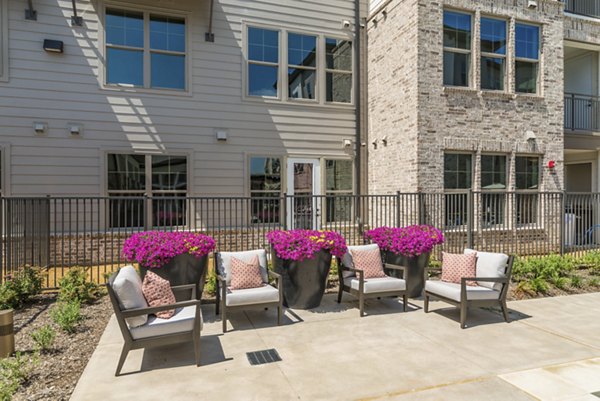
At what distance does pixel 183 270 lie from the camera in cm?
546

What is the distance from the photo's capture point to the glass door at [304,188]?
33.7 ft

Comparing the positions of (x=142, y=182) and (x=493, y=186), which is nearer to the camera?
(x=142, y=182)

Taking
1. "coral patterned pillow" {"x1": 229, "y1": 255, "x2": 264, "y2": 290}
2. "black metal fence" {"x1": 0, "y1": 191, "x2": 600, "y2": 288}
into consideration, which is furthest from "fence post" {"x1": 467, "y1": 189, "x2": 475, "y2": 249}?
"coral patterned pillow" {"x1": 229, "y1": 255, "x2": 264, "y2": 290}

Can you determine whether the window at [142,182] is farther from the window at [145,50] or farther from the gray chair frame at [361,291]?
the gray chair frame at [361,291]

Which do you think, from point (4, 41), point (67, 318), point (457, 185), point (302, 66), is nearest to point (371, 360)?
point (67, 318)

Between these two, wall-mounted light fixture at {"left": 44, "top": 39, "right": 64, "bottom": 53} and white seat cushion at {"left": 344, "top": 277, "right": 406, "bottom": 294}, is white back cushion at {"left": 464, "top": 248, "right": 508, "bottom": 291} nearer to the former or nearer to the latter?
white seat cushion at {"left": 344, "top": 277, "right": 406, "bottom": 294}

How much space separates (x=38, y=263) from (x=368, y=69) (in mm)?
10090

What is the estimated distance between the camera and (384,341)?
4.68 meters

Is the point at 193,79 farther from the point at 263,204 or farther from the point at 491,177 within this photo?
the point at 491,177

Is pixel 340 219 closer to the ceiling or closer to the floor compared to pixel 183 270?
closer to the ceiling

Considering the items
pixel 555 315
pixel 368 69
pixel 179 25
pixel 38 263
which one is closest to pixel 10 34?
pixel 179 25

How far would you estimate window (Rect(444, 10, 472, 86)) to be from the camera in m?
9.95

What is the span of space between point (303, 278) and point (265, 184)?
5100mm

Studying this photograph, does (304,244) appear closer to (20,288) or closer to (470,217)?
(20,288)
